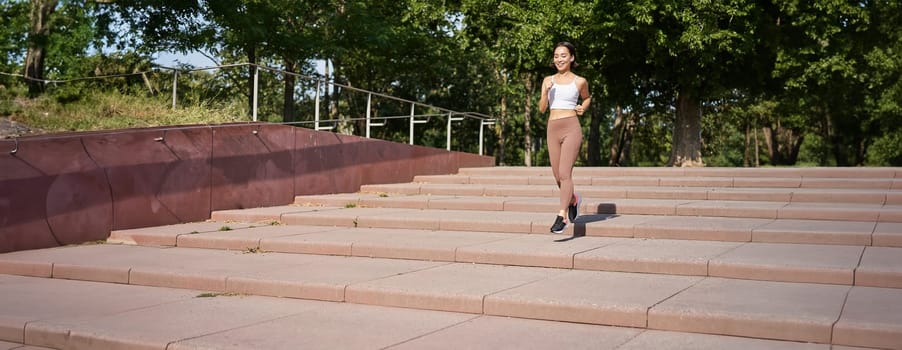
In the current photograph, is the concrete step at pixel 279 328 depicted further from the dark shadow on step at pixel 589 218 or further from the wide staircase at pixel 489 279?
the dark shadow on step at pixel 589 218

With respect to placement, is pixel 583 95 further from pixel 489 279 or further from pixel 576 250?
pixel 489 279

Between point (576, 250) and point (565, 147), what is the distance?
1.06m

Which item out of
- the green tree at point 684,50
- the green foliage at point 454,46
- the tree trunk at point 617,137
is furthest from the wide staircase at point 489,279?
the tree trunk at point 617,137

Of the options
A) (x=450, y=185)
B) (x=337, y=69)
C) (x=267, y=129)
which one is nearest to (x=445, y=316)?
(x=267, y=129)

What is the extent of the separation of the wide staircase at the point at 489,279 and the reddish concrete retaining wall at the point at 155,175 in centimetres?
36

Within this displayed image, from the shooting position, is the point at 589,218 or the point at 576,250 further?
the point at 589,218

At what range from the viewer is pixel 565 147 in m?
7.92

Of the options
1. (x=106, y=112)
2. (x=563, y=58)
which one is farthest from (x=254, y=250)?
(x=106, y=112)

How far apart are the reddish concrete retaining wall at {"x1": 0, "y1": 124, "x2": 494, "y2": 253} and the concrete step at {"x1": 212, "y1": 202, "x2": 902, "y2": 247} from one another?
479 mm

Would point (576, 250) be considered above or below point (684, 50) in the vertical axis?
below

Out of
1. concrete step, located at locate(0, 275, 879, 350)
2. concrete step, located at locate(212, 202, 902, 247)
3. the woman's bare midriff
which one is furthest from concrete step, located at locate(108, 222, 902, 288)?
concrete step, located at locate(0, 275, 879, 350)

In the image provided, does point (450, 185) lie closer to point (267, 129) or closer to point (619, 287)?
point (267, 129)

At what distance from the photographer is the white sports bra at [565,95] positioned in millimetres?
7922

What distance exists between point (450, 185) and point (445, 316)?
8516mm
